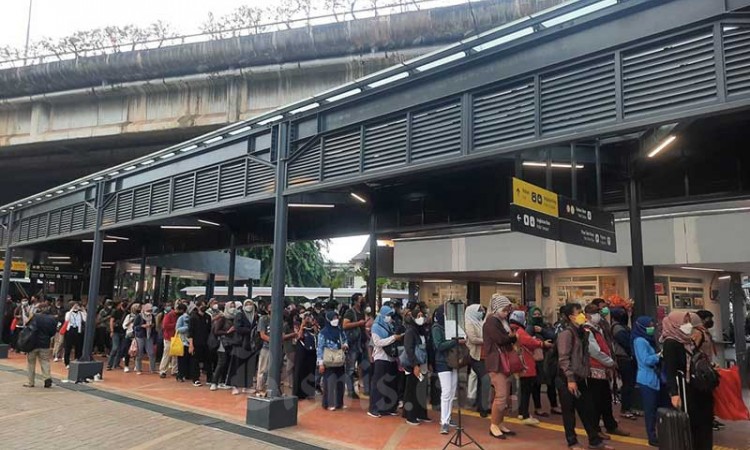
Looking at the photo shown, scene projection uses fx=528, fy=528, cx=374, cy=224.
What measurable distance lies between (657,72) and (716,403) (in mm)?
3347

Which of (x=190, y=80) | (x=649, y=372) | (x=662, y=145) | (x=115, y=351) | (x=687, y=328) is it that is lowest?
(x=115, y=351)

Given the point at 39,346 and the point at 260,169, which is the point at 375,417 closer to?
the point at 260,169

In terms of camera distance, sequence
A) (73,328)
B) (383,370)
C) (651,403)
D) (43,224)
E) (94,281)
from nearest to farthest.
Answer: (651,403) < (383,370) < (94,281) < (73,328) < (43,224)

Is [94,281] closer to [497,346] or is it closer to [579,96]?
[497,346]

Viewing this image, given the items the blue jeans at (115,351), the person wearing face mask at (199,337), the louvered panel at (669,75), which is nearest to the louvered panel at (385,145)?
the louvered panel at (669,75)

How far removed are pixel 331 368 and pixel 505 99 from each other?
495 centimetres

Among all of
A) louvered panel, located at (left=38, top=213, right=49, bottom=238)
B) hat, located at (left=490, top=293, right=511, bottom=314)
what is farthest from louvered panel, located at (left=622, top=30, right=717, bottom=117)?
louvered panel, located at (left=38, top=213, right=49, bottom=238)

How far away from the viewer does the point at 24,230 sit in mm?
15812

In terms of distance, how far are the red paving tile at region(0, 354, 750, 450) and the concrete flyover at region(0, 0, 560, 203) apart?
741 cm

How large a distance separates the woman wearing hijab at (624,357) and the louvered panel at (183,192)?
7417mm

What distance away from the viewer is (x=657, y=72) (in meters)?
4.58

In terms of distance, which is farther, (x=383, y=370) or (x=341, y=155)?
(x=383, y=370)

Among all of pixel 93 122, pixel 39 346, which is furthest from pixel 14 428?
pixel 93 122

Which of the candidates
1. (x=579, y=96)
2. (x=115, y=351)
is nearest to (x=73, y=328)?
(x=115, y=351)
